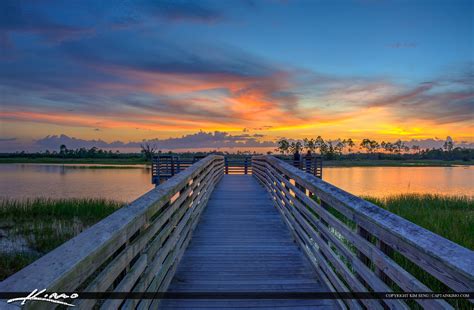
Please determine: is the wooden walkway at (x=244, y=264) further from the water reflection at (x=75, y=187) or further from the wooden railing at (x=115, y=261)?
the water reflection at (x=75, y=187)

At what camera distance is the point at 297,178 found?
501 centimetres

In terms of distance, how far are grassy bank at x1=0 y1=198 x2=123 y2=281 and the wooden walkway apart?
5101 millimetres

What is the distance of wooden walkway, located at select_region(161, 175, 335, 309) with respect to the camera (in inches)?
127

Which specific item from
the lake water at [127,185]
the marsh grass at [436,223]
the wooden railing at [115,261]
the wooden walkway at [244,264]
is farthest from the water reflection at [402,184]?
the wooden railing at [115,261]

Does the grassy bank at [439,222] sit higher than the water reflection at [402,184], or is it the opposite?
the grassy bank at [439,222]

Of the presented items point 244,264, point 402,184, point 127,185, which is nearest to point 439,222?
point 244,264

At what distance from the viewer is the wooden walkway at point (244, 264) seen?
10.6ft

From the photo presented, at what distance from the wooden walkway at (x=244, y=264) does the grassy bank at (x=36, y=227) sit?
5101mm

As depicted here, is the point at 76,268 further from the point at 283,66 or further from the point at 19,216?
the point at 283,66

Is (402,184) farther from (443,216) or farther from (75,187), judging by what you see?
(75,187)

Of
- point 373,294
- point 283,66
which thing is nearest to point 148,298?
point 373,294

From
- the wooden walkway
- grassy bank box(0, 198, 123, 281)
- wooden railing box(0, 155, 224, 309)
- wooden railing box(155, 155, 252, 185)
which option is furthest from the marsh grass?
wooden railing box(155, 155, 252, 185)

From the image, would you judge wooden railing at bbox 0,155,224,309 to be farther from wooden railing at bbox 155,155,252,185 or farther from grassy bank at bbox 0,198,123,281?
wooden railing at bbox 155,155,252,185

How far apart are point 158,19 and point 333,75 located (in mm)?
12610
